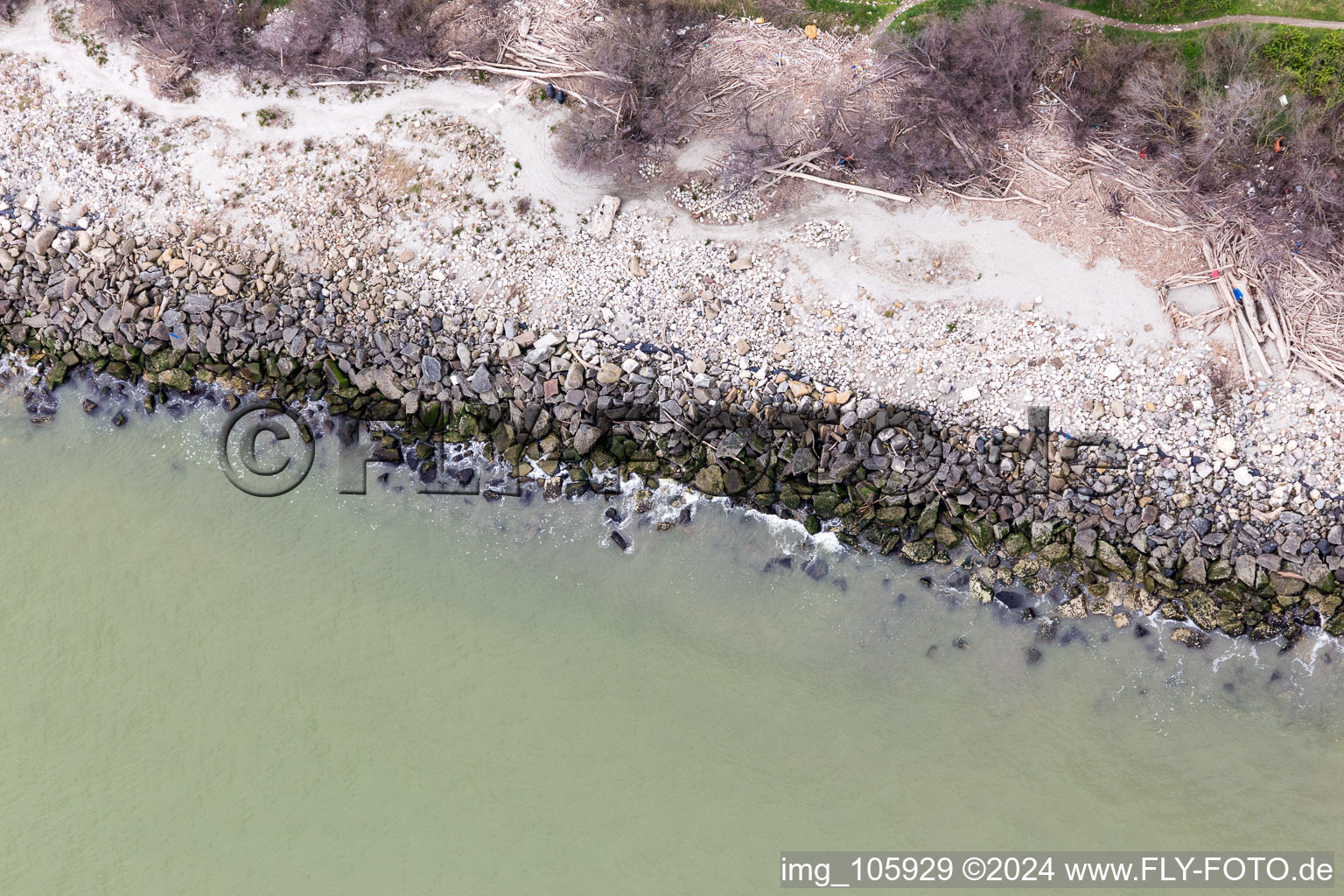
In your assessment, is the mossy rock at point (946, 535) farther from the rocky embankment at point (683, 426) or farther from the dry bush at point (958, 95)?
the dry bush at point (958, 95)

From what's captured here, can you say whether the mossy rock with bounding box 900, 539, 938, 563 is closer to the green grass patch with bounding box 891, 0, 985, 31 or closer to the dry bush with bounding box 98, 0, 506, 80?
the green grass patch with bounding box 891, 0, 985, 31

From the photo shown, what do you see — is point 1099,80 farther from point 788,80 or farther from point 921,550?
point 921,550

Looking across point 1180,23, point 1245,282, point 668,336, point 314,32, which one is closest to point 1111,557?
point 1245,282

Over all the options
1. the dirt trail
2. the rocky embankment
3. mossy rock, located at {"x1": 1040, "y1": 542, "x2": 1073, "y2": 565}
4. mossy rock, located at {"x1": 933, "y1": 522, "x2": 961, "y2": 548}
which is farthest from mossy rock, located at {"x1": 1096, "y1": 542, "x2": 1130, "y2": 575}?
the dirt trail

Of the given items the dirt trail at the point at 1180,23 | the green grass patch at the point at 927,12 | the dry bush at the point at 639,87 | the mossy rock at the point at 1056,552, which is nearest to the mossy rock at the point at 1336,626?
the mossy rock at the point at 1056,552

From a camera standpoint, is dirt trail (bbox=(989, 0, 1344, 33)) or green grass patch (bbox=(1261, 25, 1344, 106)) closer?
green grass patch (bbox=(1261, 25, 1344, 106))

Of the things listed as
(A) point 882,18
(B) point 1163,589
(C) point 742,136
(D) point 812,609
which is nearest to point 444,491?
(D) point 812,609

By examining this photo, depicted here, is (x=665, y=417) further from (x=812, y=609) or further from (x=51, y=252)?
(x=51, y=252)
